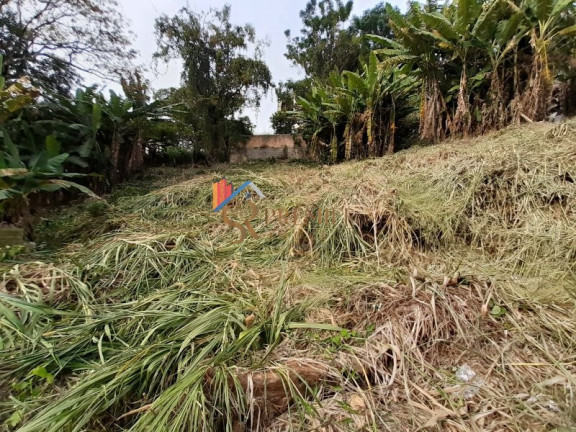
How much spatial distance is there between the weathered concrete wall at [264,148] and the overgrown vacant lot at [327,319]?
7817 millimetres

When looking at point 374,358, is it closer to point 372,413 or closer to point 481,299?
point 372,413

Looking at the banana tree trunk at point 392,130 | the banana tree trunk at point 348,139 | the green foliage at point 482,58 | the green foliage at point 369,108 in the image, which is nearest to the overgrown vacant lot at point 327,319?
the green foliage at point 482,58

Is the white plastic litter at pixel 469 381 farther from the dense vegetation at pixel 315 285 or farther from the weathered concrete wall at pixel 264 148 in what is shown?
the weathered concrete wall at pixel 264 148

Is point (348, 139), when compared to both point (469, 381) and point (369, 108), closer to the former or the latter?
point (369, 108)

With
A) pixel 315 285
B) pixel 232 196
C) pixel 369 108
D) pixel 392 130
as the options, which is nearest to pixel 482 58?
pixel 392 130

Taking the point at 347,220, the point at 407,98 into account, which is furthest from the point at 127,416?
the point at 407,98

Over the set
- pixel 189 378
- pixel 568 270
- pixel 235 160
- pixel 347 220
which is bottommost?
pixel 189 378

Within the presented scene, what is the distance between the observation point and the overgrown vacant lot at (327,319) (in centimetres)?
94

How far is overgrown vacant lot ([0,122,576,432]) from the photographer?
945 mm

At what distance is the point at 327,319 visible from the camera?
52.8 inches

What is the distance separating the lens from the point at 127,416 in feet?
3.15

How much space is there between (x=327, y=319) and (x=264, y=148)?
936cm

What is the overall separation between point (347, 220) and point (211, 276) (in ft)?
3.58

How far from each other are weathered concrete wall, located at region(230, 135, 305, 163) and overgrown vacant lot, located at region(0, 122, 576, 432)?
782 centimetres
